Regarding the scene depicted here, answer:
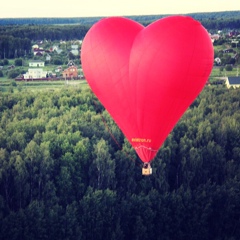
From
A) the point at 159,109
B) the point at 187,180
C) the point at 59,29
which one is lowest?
the point at 59,29

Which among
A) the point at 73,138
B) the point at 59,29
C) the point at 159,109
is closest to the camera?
the point at 159,109

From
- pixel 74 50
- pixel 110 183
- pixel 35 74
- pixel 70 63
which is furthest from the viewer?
pixel 74 50

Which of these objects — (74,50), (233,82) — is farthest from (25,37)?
(233,82)

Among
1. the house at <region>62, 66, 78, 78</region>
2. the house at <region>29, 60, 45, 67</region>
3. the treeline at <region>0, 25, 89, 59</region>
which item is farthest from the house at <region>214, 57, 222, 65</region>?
the treeline at <region>0, 25, 89, 59</region>

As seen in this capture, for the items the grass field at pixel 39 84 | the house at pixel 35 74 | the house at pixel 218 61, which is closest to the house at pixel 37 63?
the house at pixel 35 74

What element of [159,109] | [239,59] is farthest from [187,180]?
[239,59]

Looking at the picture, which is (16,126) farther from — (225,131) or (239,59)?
(239,59)

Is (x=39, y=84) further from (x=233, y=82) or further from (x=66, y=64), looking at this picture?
(x=66, y=64)
